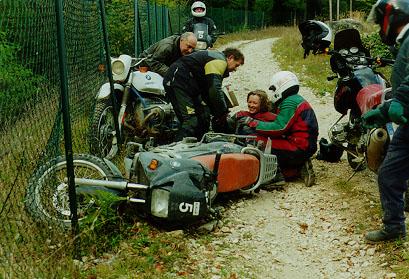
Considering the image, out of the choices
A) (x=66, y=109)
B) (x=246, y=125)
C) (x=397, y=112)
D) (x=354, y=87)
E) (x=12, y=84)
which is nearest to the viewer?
(x=12, y=84)

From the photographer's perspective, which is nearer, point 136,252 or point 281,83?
point 136,252

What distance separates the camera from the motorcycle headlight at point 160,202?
4512 mm

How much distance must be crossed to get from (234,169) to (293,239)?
0.91m

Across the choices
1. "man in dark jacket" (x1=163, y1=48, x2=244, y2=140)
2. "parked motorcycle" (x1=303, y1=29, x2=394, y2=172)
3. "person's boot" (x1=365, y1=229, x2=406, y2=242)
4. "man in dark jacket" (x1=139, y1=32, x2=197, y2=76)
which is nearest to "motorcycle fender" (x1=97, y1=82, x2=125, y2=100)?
"man in dark jacket" (x1=163, y1=48, x2=244, y2=140)

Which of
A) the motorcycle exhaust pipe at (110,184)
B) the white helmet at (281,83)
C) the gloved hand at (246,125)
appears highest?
the white helmet at (281,83)

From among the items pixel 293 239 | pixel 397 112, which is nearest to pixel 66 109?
pixel 293 239

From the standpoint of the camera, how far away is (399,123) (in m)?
4.07

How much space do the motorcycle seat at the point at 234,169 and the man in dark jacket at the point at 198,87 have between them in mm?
1323

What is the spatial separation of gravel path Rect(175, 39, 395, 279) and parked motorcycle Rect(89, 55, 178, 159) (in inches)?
69.8

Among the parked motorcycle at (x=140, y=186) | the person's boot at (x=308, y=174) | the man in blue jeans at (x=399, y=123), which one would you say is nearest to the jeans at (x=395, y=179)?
the man in blue jeans at (x=399, y=123)

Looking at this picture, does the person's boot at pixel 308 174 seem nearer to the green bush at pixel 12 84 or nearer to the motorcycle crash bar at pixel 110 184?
the motorcycle crash bar at pixel 110 184

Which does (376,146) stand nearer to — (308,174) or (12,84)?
(308,174)

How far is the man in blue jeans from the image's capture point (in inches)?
163

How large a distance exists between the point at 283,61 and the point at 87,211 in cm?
1522
